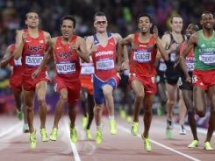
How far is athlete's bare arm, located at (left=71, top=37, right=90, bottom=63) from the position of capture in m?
13.0

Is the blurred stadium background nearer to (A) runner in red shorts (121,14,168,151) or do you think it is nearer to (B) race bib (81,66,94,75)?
(B) race bib (81,66,94,75)

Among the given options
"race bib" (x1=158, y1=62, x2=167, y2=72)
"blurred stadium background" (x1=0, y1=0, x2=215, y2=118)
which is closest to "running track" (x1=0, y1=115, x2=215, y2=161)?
"race bib" (x1=158, y1=62, x2=167, y2=72)

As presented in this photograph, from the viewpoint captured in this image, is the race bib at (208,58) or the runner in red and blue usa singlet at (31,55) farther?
the runner in red and blue usa singlet at (31,55)

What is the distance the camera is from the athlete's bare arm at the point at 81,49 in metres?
13.0

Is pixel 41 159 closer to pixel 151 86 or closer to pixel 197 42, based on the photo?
pixel 151 86

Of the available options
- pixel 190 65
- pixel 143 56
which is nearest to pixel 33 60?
pixel 143 56

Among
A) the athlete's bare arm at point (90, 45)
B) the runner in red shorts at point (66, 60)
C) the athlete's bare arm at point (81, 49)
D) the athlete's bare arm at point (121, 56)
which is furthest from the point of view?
the athlete's bare arm at point (90, 45)

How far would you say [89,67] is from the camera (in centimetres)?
1747

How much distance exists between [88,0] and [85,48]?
21750mm

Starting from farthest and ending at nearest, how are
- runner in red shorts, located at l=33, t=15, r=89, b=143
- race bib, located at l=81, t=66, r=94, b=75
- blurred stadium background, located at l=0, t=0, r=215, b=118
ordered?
blurred stadium background, located at l=0, t=0, r=215, b=118 → race bib, located at l=81, t=66, r=94, b=75 → runner in red shorts, located at l=33, t=15, r=89, b=143

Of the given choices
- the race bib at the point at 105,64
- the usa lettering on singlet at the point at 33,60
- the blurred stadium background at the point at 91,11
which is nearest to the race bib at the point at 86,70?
the race bib at the point at 105,64

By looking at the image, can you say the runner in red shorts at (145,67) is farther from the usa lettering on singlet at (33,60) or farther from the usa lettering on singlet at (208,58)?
the usa lettering on singlet at (33,60)

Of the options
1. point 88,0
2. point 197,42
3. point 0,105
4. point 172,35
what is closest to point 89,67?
point 172,35

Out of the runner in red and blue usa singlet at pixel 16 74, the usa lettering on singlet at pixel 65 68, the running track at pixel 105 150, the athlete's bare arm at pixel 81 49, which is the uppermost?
the athlete's bare arm at pixel 81 49
